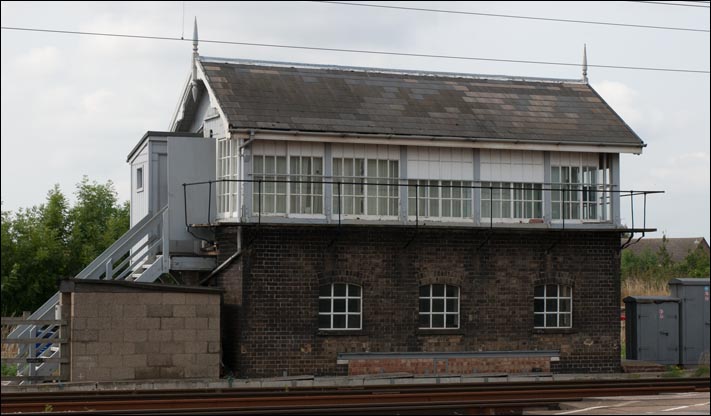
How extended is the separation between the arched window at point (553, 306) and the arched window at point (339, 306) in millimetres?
4159

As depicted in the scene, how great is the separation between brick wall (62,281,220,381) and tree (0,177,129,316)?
12568mm

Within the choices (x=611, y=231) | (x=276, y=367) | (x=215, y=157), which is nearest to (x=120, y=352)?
(x=276, y=367)

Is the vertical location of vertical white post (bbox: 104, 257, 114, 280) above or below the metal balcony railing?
below

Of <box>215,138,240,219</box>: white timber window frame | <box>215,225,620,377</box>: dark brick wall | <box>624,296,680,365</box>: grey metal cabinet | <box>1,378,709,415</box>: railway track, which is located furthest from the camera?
<box>624,296,680,365</box>: grey metal cabinet

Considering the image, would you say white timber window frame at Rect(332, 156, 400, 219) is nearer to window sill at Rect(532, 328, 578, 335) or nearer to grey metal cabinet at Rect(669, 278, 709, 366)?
window sill at Rect(532, 328, 578, 335)

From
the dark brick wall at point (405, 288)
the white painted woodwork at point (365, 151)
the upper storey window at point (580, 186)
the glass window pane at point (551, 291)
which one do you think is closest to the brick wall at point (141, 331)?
the dark brick wall at point (405, 288)

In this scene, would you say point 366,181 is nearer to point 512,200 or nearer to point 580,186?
point 512,200

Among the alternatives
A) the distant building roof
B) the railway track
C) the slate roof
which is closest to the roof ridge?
the slate roof

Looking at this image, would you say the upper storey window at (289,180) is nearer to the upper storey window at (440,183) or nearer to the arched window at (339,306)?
the arched window at (339,306)

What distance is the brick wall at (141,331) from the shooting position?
22.1 metres

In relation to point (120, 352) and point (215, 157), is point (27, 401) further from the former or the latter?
point (215, 157)

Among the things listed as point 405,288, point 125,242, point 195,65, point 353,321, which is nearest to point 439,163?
point 405,288

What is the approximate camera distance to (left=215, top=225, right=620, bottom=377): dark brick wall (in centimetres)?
2384

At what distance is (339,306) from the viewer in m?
24.6
